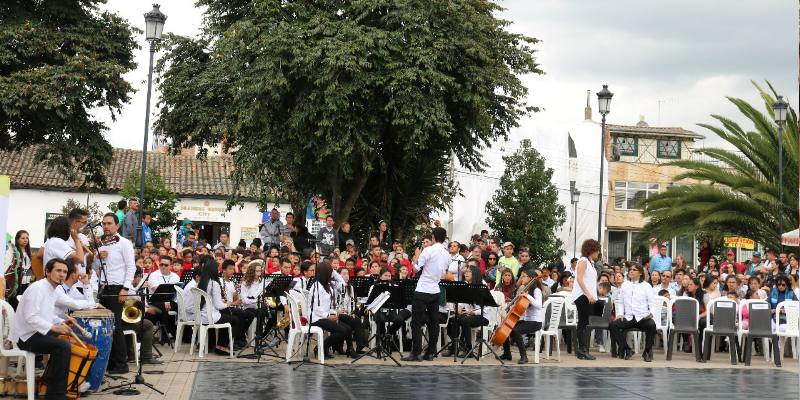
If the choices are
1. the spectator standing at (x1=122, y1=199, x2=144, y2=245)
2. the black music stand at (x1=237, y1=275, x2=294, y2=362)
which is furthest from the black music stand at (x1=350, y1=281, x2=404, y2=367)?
the spectator standing at (x1=122, y1=199, x2=144, y2=245)

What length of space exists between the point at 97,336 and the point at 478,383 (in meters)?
4.91

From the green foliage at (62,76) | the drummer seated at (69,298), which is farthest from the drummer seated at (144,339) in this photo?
the green foliage at (62,76)

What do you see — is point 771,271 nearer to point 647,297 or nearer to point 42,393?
point 647,297

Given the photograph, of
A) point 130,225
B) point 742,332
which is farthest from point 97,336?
point 742,332

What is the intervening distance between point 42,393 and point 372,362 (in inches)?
225

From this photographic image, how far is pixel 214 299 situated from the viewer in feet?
47.8

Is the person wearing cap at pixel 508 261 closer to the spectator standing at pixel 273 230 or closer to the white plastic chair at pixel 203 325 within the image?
the spectator standing at pixel 273 230

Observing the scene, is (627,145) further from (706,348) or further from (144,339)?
(144,339)

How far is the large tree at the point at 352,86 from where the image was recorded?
23.1 meters

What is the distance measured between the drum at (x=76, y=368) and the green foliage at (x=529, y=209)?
33079 mm

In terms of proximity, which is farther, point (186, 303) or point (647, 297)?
point (647, 297)

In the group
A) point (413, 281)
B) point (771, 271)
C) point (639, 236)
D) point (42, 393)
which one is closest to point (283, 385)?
point (42, 393)

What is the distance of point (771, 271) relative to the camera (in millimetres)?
20703

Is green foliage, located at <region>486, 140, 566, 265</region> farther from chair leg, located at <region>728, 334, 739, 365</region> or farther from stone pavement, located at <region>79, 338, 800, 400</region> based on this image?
stone pavement, located at <region>79, 338, 800, 400</region>
